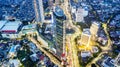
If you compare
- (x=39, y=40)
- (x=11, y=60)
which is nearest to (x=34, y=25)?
(x=39, y=40)

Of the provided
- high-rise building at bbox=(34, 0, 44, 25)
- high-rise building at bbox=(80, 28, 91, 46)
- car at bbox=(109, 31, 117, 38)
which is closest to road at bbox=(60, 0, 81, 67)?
high-rise building at bbox=(80, 28, 91, 46)

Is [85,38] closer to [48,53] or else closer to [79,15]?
[48,53]

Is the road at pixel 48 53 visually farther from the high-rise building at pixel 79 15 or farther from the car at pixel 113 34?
the car at pixel 113 34

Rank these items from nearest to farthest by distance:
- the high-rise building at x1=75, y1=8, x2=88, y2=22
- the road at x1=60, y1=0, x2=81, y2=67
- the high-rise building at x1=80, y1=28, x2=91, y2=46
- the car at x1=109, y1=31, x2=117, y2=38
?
the road at x1=60, y1=0, x2=81, y2=67, the high-rise building at x1=80, y1=28, x2=91, y2=46, the car at x1=109, y1=31, x2=117, y2=38, the high-rise building at x1=75, y1=8, x2=88, y2=22

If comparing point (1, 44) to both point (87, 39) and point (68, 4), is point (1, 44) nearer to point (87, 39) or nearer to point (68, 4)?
point (87, 39)

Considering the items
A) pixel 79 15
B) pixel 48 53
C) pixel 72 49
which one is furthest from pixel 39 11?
pixel 72 49

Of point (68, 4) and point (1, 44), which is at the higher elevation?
point (68, 4)

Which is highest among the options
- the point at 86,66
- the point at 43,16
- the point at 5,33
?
the point at 43,16

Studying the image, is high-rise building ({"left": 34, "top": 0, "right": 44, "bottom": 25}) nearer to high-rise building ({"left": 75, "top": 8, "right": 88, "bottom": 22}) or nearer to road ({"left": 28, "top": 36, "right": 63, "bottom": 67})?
road ({"left": 28, "top": 36, "right": 63, "bottom": 67})
